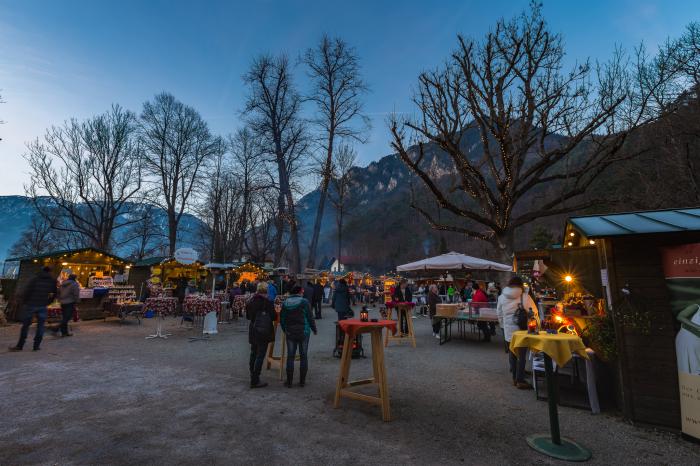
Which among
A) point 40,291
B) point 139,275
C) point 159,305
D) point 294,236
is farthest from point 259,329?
point 139,275

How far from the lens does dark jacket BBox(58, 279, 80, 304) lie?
948cm

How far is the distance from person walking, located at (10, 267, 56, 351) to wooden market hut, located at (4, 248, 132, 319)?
6.23 meters

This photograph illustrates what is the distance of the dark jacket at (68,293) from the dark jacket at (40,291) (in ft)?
5.76

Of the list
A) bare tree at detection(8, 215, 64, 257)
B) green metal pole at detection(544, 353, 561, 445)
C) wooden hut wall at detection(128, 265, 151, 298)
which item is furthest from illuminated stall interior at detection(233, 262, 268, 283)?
bare tree at detection(8, 215, 64, 257)

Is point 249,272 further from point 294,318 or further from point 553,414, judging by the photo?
point 553,414

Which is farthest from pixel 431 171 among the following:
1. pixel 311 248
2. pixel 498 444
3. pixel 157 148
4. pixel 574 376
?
pixel 157 148

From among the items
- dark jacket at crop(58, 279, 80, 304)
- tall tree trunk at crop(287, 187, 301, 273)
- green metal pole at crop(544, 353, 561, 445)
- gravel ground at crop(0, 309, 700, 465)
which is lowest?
gravel ground at crop(0, 309, 700, 465)

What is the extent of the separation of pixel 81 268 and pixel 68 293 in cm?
799

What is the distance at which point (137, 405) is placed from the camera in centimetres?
426

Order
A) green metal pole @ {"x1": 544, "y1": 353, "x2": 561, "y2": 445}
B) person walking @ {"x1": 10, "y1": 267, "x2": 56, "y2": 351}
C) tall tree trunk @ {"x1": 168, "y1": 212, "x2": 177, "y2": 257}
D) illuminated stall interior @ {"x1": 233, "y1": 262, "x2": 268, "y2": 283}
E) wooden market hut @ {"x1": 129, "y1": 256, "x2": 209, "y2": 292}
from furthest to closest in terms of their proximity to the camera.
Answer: illuminated stall interior @ {"x1": 233, "y1": 262, "x2": 268, "y2": 283}
tall tree trunk @ {"x1": 168, "y1": 212, "x2": 177, "y2": 257}
wooden market hut @ {"x1": 129, "y1": 256, "x2": 209, "y2": 292}
person walking @ {"x1": 10, "y1": 267, "x2": 56, "y2": 351}
green metal pole @ {"x1": 544, "y1": 353, "x2": 561, "y2": 445}

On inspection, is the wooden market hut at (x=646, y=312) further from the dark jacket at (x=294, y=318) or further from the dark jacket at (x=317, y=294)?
the dark jacket at (x=317, y=294)

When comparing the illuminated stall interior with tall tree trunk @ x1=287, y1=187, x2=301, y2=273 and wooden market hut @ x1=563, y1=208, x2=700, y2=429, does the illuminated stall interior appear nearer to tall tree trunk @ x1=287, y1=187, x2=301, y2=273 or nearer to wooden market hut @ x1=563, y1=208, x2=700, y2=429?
tall tree trunk @ x1=287, y1=187, x2=301, y2=273

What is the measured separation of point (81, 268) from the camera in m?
15.8

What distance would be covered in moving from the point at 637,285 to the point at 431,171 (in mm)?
14224
